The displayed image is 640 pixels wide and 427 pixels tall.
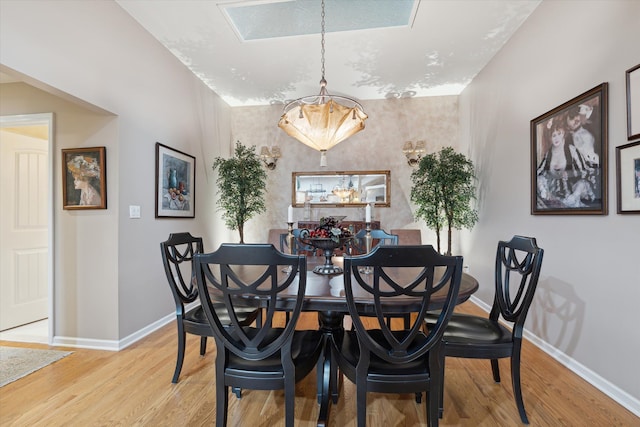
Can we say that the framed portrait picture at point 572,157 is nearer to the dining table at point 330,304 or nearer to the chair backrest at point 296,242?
the dining table at point 330,304

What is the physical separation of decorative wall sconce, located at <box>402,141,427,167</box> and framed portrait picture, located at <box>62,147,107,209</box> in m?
3.77

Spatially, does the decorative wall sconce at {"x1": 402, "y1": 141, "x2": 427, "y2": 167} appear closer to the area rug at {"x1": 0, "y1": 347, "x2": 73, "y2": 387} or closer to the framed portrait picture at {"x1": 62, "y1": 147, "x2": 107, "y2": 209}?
the framed portrait picture at {"x1": 62, "y1": 147, "x2": 107, "y2": 209}

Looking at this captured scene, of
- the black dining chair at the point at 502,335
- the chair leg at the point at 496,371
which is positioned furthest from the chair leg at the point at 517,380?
the chair leg at the point at 496,371

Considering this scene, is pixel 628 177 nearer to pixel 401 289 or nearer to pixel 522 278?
pixel 522 278

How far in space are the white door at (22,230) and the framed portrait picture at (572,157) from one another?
482cm

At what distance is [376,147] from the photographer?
15.5 ft

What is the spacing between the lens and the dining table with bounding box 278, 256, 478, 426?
1343mm

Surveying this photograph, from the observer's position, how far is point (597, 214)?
1.99 m

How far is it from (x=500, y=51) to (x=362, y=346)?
142 inches

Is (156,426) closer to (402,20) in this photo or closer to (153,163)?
(153,163)

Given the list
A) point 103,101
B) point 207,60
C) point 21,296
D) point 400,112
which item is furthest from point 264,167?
point 21,296

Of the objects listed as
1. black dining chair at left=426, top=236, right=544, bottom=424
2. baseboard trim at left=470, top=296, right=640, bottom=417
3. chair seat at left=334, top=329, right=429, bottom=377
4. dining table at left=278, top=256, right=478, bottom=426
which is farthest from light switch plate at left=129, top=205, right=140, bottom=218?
baseboard trim at left=470, top=296, right=640, bottom=417

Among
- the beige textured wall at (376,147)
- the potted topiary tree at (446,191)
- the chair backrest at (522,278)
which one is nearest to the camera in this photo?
the chair backrest at (522,278)

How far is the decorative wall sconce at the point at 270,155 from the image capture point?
15.6 feet
